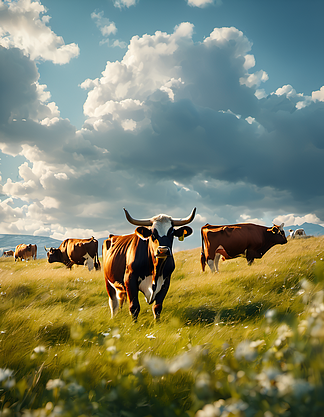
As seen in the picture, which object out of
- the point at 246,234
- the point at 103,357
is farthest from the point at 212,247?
the point at 103,357

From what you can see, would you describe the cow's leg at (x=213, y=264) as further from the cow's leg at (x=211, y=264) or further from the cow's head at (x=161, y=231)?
the cow's head at (x=161, y=231)

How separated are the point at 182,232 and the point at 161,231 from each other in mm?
847

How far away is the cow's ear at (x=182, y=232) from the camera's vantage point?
6391mm

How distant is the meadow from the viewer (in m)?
1.36

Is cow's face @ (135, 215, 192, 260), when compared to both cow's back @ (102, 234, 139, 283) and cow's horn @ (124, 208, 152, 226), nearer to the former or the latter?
cow's horn @ (124, 208, 152, 226)

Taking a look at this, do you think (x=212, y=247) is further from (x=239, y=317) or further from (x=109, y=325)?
(x=109, y=325)

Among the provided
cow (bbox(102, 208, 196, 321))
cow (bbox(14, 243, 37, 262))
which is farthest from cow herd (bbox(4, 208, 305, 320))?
cow (bbox(14, 243, 37, 262))

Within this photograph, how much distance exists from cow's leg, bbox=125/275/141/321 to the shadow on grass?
3.57 feet

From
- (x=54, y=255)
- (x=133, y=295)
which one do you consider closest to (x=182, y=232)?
(x=133, y=295)

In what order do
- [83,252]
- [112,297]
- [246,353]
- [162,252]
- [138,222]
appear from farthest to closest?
[83,252] < [112,297] < [138,222] < [162,252] < [246,353]

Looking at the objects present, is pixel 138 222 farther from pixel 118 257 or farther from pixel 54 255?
pixel 54 255

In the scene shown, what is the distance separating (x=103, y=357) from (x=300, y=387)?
7.61ft

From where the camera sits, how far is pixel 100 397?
200 cm

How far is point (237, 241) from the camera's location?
504 inches
